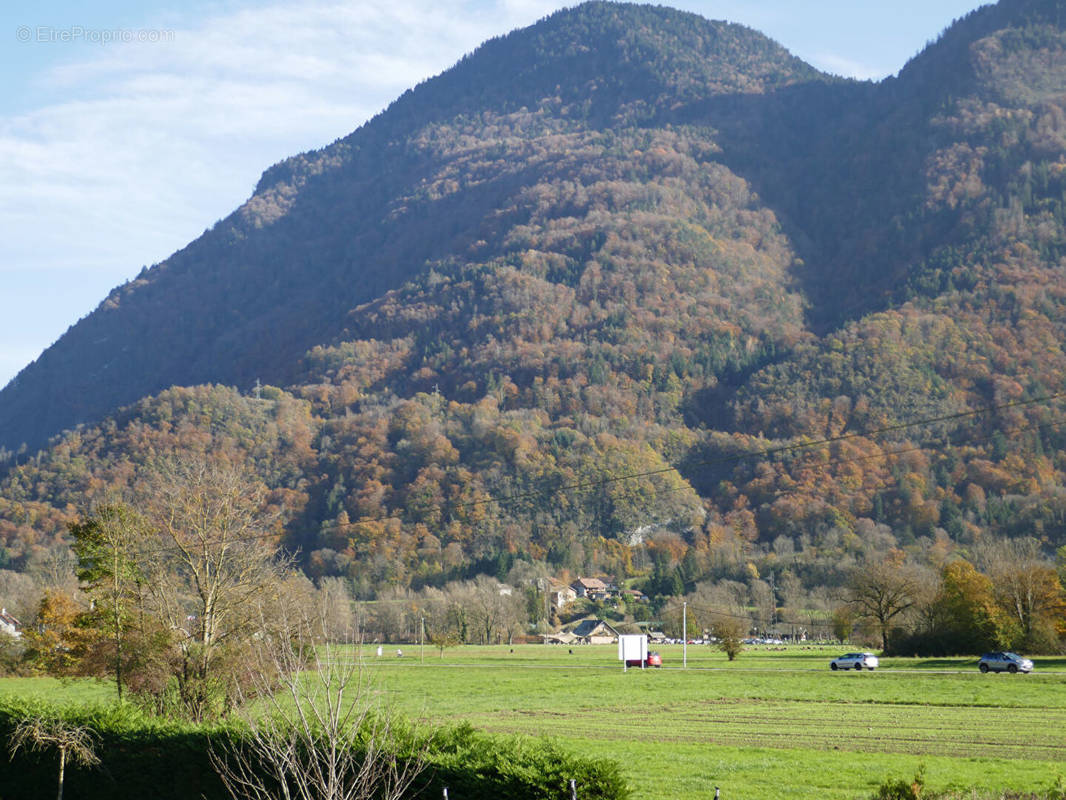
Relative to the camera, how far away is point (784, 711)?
41719 millimetres

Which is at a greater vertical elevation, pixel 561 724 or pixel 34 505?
Result: pixel 34 505

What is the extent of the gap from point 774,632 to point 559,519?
152 ft

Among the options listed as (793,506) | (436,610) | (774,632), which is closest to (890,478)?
(793,506)

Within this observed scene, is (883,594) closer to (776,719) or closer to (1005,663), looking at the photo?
(1005,663)

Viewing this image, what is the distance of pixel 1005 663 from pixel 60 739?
51.1 meters

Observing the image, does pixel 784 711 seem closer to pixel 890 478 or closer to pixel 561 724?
Answer: pixel 561 724

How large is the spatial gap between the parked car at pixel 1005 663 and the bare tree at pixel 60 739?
50.4 metres

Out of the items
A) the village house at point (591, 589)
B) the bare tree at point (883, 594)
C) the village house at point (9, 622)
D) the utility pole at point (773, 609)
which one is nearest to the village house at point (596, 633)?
the village house at point (591, 589)

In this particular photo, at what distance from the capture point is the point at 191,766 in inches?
809

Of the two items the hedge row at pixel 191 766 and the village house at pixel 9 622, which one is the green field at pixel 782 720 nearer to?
the hedge row at pixel 191 766

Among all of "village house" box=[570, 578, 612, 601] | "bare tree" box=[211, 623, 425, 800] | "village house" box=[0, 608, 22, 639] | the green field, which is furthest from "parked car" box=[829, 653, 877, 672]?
"village house" box=[570, 578, 612, 601]

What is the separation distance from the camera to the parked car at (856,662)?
6662 centimetres

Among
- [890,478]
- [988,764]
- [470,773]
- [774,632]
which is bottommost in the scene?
[774,632]

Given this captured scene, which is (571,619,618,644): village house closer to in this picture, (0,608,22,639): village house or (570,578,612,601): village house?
(570,578,612,601): village house
